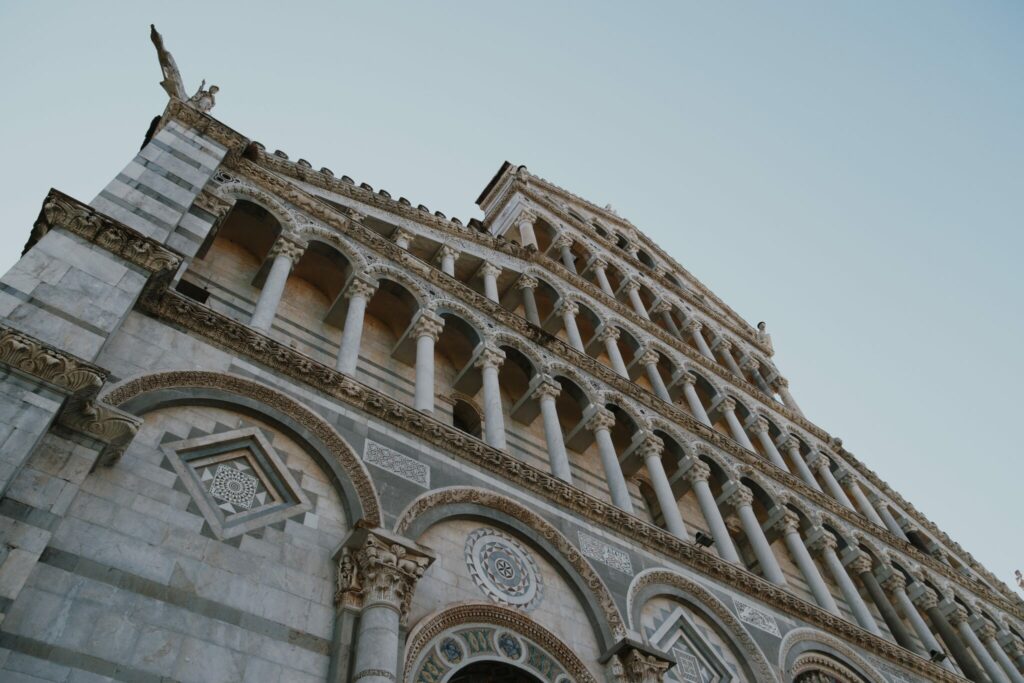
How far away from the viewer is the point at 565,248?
1883cm

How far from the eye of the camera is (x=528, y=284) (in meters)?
15.2

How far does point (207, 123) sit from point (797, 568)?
12016 mm

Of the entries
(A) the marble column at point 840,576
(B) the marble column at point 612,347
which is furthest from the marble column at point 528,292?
(A) the marble column at point 840,576

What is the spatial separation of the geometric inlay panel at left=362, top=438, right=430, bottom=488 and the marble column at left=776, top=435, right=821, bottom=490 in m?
10.3

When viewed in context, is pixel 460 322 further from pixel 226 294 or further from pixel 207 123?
pixel 207 123

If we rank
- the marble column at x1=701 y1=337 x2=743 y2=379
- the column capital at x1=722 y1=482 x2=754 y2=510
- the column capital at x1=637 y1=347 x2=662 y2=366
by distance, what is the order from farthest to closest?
the marble column at x1=701 y1=337 x2=743 y2=379
the column capital at x1=637 y1=347 x2=662 y2=366
the column capital at x1=722 y1=482 x2=754 y2=510

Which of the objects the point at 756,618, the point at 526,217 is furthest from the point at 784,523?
the point at 526,217

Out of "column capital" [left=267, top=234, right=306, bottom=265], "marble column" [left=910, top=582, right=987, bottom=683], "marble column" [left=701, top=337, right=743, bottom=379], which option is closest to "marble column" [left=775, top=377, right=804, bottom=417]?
"marble column" [left=701, top=337, right=743, bottom=379]

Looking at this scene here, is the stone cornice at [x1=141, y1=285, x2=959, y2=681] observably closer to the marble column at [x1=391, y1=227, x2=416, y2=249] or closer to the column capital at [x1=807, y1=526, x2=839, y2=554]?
the column capital at [x1=807, y1=526, x2=839, y2=554]

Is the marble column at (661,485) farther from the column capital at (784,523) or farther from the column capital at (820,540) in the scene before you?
the column capital at (820,540)

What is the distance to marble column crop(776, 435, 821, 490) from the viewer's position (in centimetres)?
1669

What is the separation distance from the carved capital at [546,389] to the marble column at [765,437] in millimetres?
6322

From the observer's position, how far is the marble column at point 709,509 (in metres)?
11.7

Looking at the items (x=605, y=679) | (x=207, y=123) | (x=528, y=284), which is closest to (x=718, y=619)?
(x=605, y=679)
